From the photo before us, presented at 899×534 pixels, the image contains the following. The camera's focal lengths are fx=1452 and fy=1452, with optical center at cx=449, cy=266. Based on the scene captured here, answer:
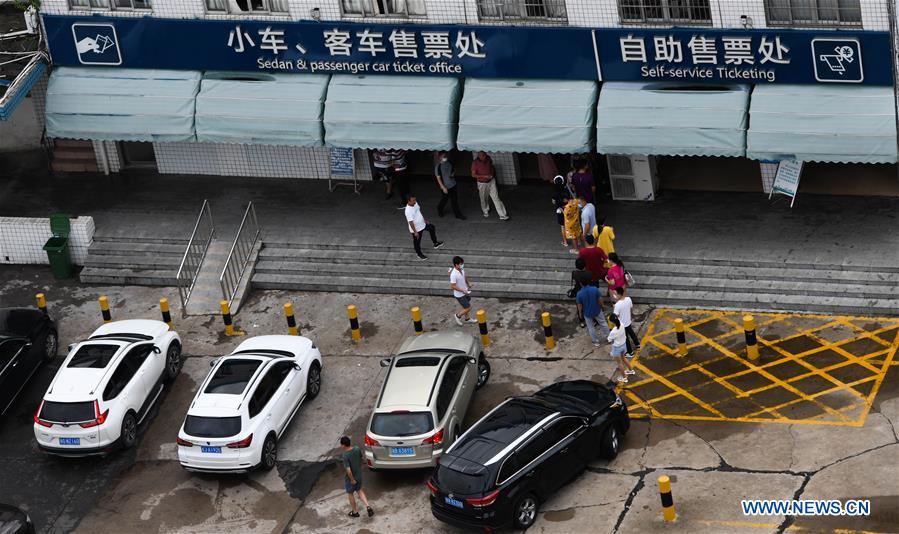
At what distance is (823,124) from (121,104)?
16117 millimetres

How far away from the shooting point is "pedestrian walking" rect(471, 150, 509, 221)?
1293 inches

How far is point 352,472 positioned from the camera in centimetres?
2456

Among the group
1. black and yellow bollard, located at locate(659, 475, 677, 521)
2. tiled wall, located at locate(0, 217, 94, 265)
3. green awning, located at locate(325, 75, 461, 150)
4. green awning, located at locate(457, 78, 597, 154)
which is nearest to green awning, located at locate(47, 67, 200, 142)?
tiled wall, located at locate(0, 217, 94, 265)

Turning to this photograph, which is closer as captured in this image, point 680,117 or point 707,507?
point 707,507

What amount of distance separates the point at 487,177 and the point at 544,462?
10359 mm

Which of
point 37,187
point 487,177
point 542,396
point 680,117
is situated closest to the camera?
point 542,396

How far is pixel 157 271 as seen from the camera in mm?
33594

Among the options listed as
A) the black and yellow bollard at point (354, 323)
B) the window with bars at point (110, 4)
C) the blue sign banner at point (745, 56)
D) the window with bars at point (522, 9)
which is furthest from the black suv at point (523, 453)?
the window with bars at point (110, 4)

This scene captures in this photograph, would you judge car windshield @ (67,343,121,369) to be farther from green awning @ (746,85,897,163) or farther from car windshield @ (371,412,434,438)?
green awning @ (746,85,897,163)

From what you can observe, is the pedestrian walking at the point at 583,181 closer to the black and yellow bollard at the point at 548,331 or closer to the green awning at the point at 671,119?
the green awning at the point at 671,119

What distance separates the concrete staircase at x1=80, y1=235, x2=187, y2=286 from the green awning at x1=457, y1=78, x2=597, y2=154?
734cm

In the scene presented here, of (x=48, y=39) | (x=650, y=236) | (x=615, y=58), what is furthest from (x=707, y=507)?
(x=48, y=39)

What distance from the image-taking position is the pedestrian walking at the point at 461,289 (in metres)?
29.4

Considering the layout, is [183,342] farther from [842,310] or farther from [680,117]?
[842,310]
